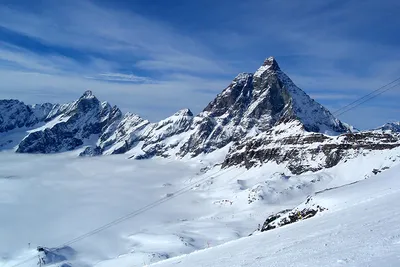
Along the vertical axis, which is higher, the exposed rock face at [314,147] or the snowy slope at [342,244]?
the exposed rock face at [314,147]

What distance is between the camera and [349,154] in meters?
156

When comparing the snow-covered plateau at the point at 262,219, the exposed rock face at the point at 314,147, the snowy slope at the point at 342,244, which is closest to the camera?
the snowy slope at the point at 342,244

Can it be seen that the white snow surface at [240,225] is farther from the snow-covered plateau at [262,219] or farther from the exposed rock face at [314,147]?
the exposed rock face at [314,147]

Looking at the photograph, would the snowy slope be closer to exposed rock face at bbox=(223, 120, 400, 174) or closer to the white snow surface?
the white snow surface

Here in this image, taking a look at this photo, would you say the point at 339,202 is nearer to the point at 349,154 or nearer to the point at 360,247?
the point at 360,247

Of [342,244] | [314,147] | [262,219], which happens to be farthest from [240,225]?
[342,244]

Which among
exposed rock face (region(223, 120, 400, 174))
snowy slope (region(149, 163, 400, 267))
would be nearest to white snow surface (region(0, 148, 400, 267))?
snowy slope (region(149, 163, 400, 267))

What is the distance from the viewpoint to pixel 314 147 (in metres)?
172

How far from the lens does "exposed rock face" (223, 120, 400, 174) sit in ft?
503

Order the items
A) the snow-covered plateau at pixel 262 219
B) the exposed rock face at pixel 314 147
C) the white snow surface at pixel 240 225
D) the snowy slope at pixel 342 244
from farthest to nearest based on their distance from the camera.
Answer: the exposed rock face at pixel 314 147
the snow-covered plateau at pixel 262 219
the white snow surface at pixel 240 225
the snowy slope at pixel 342 244

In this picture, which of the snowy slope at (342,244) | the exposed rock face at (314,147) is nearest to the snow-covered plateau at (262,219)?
the snowy slope at (342,244)

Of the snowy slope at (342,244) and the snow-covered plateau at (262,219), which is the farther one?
the snow-covered plateau at (262,219)

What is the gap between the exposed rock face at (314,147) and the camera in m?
153

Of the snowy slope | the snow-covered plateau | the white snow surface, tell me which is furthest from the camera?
the snow-covered plateau
